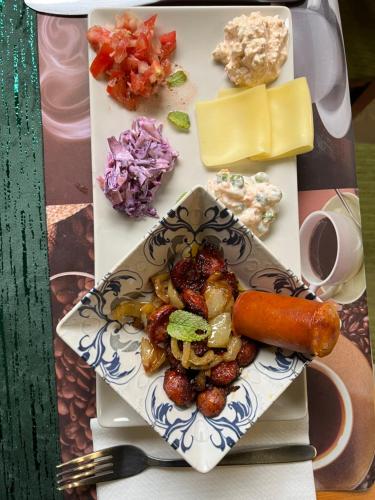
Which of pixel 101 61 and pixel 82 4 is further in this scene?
pixel 82 4

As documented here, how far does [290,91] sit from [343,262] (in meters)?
0.44

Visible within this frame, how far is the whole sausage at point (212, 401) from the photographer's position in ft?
4.17

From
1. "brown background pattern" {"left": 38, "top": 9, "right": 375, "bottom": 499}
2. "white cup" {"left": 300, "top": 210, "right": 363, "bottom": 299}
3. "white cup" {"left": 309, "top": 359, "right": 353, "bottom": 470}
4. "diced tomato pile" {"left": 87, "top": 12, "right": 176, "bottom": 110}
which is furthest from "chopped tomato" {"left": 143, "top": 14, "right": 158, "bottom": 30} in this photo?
"white cup" {"left": 309, "top": 359, "right": 353, "bottom": 470}

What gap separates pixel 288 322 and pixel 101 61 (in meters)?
0.78

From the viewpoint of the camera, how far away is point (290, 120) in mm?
1481

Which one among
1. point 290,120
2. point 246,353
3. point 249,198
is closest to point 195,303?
point 246,353

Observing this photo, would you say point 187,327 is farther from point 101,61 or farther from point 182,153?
point 101,61

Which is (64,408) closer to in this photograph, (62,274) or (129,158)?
(62,274)

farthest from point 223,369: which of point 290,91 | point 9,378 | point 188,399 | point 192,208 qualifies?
point 290,91

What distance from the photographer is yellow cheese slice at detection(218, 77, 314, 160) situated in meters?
1.46

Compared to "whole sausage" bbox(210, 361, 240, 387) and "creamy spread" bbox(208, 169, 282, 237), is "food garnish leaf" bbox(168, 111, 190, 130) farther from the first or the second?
"whole sausage" bbox(210, 361, 240, 387)

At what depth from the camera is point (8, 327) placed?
155 cm

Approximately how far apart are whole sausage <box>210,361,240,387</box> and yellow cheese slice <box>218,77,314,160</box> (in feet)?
1.68

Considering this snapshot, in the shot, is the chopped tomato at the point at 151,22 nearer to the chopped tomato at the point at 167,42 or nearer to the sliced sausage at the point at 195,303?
the chopped tomato at the point at 167,42
